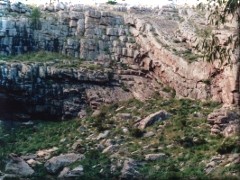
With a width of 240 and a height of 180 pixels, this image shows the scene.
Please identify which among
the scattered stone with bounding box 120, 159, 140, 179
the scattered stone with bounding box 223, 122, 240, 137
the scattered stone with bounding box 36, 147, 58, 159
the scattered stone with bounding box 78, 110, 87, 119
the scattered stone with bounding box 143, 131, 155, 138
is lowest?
the scattered stone with bounding box 36, 147, 58, 159

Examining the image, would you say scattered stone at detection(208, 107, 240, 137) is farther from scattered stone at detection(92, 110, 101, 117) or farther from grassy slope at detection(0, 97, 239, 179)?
scattered stone at detection(92, 110, 101, 117)

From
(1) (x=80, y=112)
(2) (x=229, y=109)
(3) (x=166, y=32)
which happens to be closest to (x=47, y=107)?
(1) (x=80, y=112)

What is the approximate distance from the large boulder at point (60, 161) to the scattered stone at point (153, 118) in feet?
18.1

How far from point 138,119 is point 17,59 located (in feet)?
42.1

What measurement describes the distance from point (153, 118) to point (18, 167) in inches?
407

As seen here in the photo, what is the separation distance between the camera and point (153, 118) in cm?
4391

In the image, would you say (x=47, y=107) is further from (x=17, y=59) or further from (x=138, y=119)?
(x=138, y=119)

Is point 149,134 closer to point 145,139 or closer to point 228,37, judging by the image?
point 145,139

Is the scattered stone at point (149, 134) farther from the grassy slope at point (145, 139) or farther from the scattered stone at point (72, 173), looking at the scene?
the scattered stone at point (72, 173)

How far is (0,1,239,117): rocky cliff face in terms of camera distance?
49125 millimetres

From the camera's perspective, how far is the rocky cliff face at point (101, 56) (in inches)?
1934

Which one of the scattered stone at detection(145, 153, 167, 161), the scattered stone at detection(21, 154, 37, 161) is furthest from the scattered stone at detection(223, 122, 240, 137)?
the scattered stone at detection(21, 154, 37, 161)

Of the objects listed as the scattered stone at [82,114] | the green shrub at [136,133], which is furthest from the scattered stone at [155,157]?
the scattered stone at [82,114]

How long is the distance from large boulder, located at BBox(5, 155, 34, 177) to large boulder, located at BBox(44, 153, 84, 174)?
1237mm
